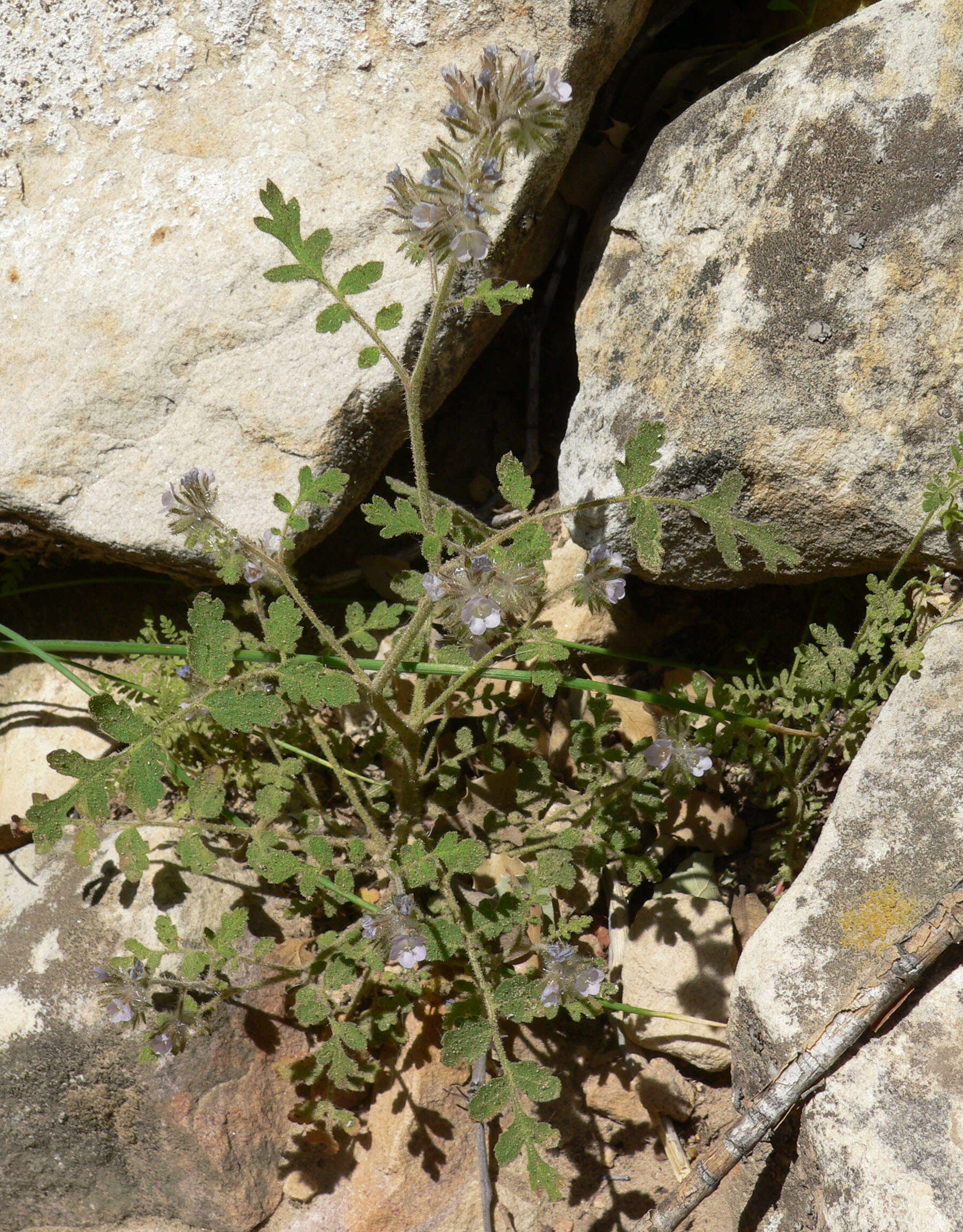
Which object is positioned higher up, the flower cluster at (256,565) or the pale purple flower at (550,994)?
the flower cluster at (256,565)

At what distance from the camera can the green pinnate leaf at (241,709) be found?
2.04 m

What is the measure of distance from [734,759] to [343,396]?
5.55 feet

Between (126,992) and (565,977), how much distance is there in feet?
4.02

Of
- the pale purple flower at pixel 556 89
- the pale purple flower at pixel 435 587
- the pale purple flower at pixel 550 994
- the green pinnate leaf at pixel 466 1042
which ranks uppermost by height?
the pale purple flower at pixel 556 89

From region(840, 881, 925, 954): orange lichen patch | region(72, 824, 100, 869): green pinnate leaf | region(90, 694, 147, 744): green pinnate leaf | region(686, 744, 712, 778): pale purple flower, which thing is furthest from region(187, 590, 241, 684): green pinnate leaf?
region(840, 881, 925, 954): orange lichen patch

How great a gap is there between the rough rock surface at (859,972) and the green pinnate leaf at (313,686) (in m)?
1.32

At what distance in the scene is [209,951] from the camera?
2.94 m

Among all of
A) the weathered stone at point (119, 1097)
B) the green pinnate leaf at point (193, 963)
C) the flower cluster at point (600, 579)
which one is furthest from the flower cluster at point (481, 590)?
the weathered stone at point (119, 1097)

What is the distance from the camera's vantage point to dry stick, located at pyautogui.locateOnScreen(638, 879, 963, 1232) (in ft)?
7.30

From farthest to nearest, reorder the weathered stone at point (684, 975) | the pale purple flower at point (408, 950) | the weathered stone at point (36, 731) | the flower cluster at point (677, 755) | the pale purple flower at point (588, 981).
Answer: the weathered stone at point (36, 731) < the weathered stone at point (684, 975) < the flower cluster at point (677, 755) < the pale purple flower at point (588, 981) < the pale purple flower at point (408, 950)

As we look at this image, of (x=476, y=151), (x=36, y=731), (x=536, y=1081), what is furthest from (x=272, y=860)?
(x=476, y=151)

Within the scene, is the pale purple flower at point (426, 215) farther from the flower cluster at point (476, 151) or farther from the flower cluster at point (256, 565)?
the flower cluster at point (256, 565)

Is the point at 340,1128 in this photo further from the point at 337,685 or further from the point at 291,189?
the point at 291,189

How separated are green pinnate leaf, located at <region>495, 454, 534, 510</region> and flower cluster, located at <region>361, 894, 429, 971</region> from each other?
1056mm
